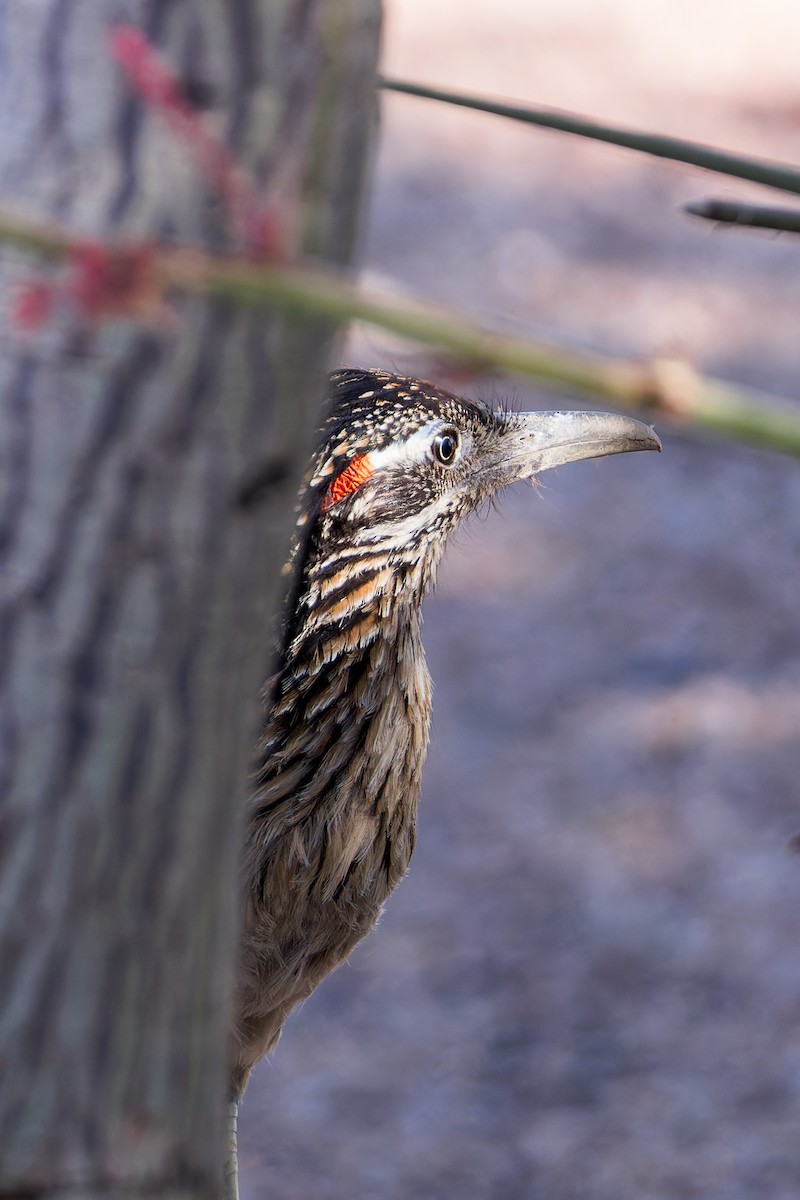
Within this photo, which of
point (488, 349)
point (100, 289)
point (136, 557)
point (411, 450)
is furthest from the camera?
point (411, 450)

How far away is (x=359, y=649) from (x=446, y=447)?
0.47 m

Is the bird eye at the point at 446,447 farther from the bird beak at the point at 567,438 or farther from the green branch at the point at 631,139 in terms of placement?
the green branch at the point at 631,139

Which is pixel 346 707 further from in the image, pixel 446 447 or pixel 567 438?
pixel 567 438

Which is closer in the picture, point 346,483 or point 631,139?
point 631,139

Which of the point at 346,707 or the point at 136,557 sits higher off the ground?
the point at 136,557

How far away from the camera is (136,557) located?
3.66 ft

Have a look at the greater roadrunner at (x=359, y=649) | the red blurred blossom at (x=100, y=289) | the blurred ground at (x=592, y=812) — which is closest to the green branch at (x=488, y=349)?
the red blurred blossom at (x=100, y=289)

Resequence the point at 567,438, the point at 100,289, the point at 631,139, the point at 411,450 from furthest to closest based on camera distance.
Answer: the point at 567,438 → the point at 411,450 → the point at 631,139 → the point at 100,289

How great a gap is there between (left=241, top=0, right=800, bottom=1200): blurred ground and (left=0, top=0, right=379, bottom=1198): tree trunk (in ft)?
8.34

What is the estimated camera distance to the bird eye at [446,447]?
2996 millimetres

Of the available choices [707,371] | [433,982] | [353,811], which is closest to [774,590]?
[707,371]

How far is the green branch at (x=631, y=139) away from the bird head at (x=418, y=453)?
3.77 feet

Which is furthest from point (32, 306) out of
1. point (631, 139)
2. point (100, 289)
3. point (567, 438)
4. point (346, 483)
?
point (567, 438)

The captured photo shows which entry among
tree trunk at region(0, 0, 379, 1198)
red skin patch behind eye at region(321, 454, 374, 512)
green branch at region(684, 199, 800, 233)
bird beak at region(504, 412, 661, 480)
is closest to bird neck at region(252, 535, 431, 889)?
red skin patch behind eye at region(321, 454, 374, 512)
